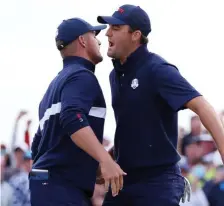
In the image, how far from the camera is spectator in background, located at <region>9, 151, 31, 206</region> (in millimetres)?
11500

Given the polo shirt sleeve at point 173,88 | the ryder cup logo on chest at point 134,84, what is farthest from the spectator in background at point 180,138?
the polo shirt sleeve at point 173,88

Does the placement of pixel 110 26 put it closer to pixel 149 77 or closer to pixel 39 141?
pixel 149 77

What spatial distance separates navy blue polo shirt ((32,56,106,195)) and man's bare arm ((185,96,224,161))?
665mm

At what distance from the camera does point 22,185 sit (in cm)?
1174

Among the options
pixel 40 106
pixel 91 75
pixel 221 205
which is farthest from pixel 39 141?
pixel 221 205

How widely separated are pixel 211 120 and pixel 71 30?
1266mm

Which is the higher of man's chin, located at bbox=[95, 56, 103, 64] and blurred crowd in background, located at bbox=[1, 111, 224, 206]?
man's chin, located at bbox=[95, 56, 103, 64]

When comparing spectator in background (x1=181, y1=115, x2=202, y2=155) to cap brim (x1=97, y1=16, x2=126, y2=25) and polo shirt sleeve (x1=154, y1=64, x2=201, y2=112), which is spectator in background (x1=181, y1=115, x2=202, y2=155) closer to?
cap brim (x1=97, y1=16, x2=126, y2=25)

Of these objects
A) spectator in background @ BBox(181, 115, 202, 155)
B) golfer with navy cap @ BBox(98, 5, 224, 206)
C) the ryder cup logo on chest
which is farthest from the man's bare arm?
spectator in background @ BBox(181, 115, 202, 155)

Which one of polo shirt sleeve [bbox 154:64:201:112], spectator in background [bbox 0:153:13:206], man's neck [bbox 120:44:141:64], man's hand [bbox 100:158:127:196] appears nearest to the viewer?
man's hand [bbox 100:158:127:196]

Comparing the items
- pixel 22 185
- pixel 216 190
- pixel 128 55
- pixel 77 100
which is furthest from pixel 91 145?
pixel 22 185

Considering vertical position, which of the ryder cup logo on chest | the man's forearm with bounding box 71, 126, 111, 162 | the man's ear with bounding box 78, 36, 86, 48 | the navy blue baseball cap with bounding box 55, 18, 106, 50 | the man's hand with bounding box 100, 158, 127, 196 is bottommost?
the man's hand with bounding box 100, 158, 127, 196

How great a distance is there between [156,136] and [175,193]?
0.45 metres

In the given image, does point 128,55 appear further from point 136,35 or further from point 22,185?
point 22,185
